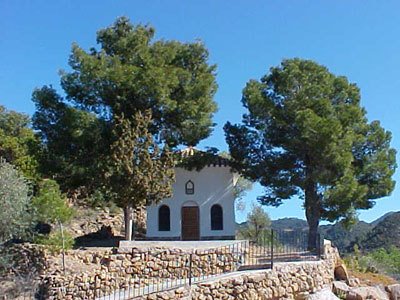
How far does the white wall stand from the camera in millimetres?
27266

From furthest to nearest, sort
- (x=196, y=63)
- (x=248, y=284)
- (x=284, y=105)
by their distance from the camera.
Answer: (x=196, y=63)
(x=284, y=105)
(x=248, y=284)

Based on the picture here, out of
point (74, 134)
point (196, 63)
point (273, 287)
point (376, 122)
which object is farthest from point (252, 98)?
point (273, 287)

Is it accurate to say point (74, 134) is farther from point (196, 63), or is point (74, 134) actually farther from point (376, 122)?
point (376, 122)

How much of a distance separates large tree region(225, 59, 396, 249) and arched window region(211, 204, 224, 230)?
300 cm

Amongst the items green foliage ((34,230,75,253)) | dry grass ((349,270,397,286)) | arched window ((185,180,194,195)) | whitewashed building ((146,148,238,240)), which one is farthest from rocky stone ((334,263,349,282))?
green foliage ((34,230,75,253))

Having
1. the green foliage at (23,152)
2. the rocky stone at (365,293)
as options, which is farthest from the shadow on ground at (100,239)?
the rocky stone at (365,293)

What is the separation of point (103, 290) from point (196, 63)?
1273cm

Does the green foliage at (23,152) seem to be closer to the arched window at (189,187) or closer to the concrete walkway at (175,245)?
the concrete walkway at (175,245)

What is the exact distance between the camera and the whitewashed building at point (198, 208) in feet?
89.5

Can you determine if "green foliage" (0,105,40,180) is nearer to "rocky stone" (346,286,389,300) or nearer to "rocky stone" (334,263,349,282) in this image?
"rocky stone" (334,263,349,282)

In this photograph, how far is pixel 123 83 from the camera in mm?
24297

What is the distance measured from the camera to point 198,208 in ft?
90.4

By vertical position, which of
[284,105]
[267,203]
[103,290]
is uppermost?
[284,105]

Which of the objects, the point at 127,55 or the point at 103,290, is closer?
the point at 103,290
